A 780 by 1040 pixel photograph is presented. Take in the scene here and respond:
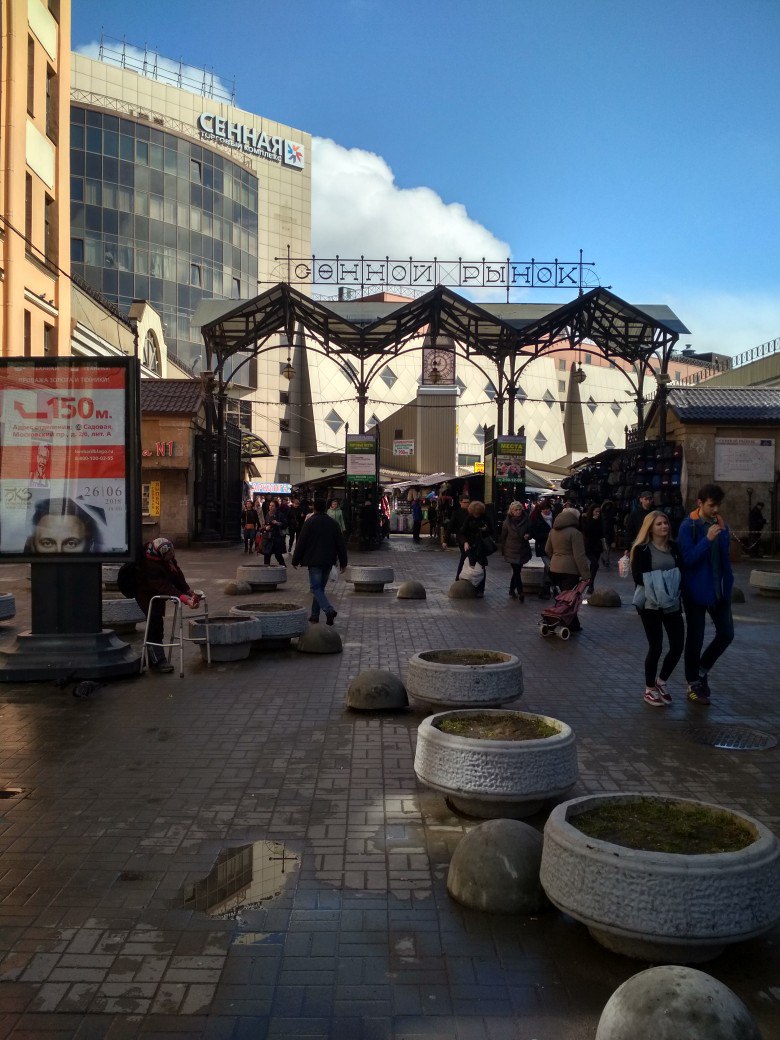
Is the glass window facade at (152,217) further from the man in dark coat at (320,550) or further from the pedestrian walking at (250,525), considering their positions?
the man in dark coat at (320,550)

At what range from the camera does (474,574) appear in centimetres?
1602

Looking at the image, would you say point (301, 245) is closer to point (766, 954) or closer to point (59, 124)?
point (59, 124)

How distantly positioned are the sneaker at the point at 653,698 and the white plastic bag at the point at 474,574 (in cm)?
799

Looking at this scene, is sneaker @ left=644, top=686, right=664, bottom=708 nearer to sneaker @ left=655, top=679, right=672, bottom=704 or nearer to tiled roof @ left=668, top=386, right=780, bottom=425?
sneaker @ left=655, top=679, right=672, bottom=704

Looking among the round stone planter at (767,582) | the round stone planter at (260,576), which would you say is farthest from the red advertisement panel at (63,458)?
the round stone planter at (767,582)

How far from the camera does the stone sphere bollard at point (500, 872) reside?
3891 mm

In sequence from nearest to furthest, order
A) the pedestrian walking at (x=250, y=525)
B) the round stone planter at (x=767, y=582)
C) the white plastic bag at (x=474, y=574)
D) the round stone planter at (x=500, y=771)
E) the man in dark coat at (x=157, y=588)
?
1. the round stone planter at (x=500, y=771)
2. the man in dark coat at (x=157, y=588)
3. the round stone planter at (x=767, y=582)
4. the white plastic bag at (x=474, y=574)
5. the pedestrian walking at (x=250, y=525)

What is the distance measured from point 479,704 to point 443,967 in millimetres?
3518

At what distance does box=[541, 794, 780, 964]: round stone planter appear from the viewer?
10.8 feet

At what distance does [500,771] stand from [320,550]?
7.28 m

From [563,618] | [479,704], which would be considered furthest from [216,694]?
[563,618]

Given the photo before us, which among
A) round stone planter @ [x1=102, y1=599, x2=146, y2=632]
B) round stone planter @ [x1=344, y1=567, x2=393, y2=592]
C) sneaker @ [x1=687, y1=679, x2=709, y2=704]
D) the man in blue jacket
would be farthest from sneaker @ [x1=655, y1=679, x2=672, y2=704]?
round stone planter @ [x1=344, y1=567, x2=393, y2=592]

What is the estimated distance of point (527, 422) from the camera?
7700cm

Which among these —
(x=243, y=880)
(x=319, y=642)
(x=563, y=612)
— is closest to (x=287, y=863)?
(x=243, y=880)
